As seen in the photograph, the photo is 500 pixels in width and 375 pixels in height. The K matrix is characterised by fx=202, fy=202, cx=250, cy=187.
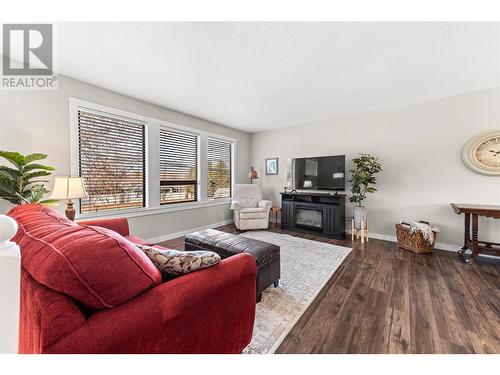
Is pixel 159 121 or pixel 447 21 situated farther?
pixel 159 121

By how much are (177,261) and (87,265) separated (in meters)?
0.39

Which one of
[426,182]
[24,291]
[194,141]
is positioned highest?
[194,141]

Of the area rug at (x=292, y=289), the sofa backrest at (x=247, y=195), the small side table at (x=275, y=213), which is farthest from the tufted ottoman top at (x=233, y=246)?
the small side table at (x=275, y=213)

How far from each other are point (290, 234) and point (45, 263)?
3.66 meters

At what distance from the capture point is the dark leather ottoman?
70.6 inches

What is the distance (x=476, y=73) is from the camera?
7.81 feet

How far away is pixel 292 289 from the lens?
200cm

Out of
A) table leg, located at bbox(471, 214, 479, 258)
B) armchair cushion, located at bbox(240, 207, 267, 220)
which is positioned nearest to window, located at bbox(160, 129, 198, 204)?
armchair cushion, located at bbox(240, 207, 267, 220)

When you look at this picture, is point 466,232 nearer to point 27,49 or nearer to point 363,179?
point 363,179

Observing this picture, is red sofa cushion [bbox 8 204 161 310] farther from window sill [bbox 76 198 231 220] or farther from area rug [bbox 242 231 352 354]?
window sill [bbox 76 198 231 220]

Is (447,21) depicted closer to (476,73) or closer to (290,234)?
(476,73)

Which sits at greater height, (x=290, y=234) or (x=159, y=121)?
(x=159, y=121)

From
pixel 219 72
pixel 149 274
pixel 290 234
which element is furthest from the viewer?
pixel 290 234
